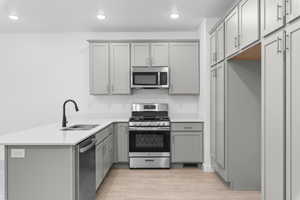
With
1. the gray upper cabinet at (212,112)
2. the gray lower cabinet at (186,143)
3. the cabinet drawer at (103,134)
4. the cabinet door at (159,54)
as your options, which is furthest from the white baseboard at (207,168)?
the cabinet door at (159,54)

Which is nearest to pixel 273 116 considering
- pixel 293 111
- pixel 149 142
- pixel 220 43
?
pixel 293 111

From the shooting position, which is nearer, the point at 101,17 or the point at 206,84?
the point at 101,17

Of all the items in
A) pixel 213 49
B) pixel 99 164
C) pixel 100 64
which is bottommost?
pixel 99 164

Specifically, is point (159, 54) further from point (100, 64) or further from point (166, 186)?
point (166, 186)

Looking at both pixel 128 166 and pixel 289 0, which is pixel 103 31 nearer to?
pixel 128 166

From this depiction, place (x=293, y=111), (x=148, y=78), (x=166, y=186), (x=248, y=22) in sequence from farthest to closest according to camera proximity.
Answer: (x=148, y=78) < (x=166, y=186) < (x=248, y=22) < (x=293, y=111)

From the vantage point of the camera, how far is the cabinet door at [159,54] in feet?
16.5

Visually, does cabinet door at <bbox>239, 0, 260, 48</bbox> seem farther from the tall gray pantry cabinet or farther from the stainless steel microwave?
the stainless steel microwave

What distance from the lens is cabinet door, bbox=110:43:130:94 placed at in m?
5.04

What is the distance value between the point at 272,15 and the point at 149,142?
3155 millimetres

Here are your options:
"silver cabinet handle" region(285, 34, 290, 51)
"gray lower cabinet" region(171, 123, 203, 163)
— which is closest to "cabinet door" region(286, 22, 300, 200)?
"silver cabinet handle" region(285, 34, 290, 51)

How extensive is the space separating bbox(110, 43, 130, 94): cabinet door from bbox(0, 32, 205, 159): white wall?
0.37 m

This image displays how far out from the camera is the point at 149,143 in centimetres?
473

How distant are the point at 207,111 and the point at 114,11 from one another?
2.26m
